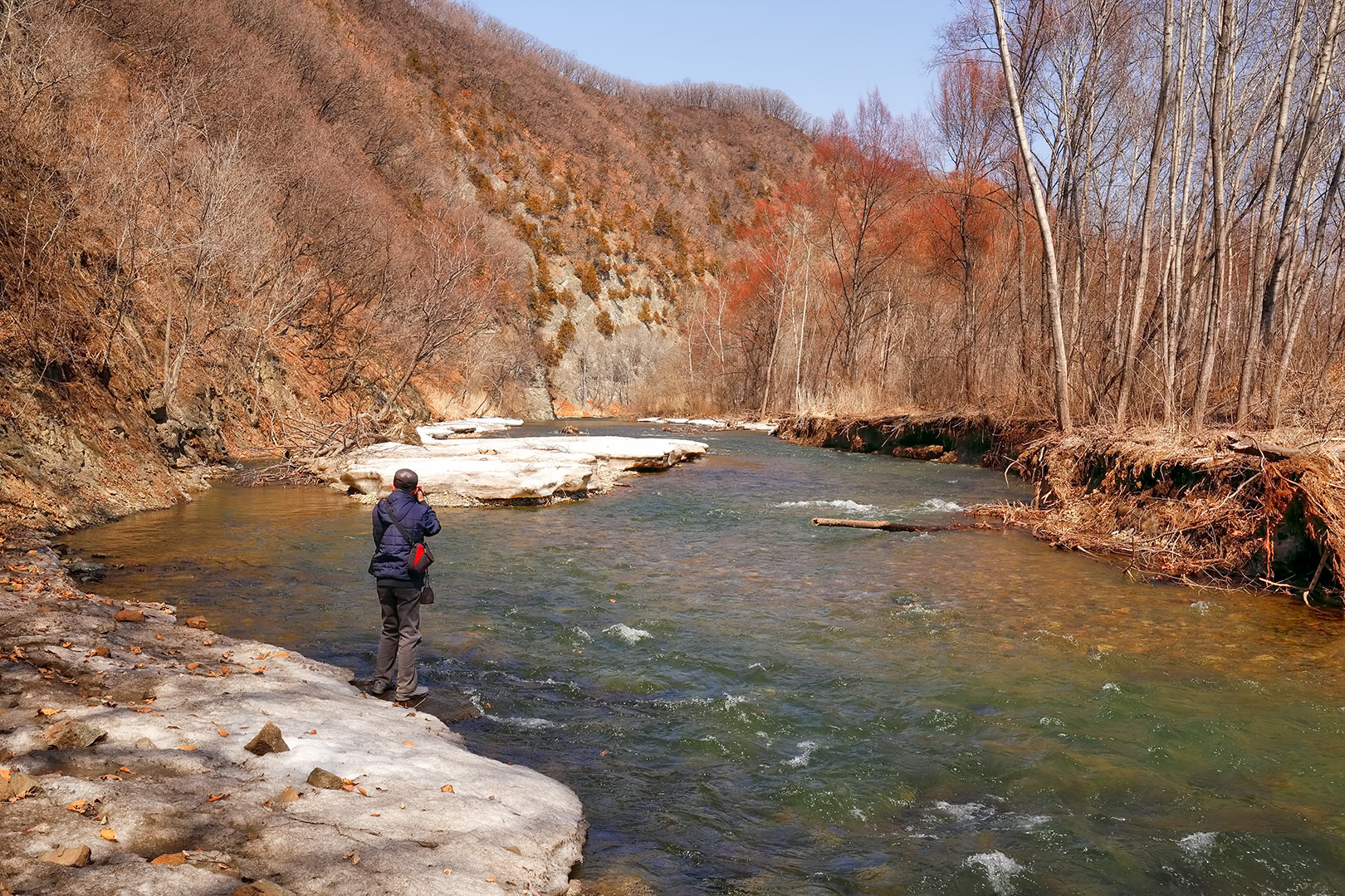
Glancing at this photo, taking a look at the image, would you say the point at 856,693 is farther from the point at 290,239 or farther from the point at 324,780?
the point at 290,239

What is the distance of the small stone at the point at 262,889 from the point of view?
2.82 metres

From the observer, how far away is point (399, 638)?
6.02 metres

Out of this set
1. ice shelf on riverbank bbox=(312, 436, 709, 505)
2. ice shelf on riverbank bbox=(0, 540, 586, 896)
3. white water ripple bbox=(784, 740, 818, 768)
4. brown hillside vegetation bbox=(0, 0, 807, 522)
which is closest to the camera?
ice shelf on riverbank bbox=(0, 540, 586, 896)

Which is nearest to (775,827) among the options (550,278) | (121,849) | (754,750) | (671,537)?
(754,750)

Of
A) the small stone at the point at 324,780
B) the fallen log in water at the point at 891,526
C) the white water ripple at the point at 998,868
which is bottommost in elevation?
the white water ripple at the point at 998,868

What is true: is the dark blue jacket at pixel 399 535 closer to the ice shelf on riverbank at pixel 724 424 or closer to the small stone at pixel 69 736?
the small stone at pixel 69 736

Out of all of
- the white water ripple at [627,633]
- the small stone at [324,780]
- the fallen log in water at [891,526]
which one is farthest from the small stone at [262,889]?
the fallen log in water at [891,526]

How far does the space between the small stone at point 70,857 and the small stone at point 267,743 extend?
4.15 ft

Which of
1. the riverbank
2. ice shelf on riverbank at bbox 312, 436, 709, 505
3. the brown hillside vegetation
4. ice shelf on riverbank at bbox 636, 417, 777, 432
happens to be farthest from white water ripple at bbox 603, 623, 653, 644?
ice shelf on riverbank at bbox 636, 417, 777, 432

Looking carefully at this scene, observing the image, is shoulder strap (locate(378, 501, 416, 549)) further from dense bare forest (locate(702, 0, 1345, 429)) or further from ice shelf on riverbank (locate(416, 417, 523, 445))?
ice shelf on riverbank (locate(416, 417, 523, 445))

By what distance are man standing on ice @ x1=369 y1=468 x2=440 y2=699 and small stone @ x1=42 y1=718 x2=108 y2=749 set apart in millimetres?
2047

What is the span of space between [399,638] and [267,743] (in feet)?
5.88

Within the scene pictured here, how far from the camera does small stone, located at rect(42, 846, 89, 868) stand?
9.48 ft

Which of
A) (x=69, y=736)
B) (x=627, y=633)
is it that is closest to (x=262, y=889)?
(x=69, y=736)
